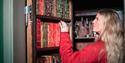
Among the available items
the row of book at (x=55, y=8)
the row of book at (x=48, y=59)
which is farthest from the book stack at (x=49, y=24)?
the row of book at (x=48, y=59)

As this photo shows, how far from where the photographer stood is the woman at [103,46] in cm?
175

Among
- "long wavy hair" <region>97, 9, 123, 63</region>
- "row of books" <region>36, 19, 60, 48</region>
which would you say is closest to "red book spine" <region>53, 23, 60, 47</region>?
"row of books" <region>36, 19, 60, 48</region>

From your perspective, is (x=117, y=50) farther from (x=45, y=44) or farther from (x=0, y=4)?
(x=0, y=4)

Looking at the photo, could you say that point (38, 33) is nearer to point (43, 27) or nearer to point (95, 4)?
point (43, 27)

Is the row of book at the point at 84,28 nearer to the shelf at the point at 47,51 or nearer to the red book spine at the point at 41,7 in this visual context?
the shelf at the point at 47,51

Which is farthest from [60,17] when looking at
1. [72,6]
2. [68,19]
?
[72,6]

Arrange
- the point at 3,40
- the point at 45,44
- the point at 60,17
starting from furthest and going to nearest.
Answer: the point at 60,17 < the point at 45,44 < the point at 3,40

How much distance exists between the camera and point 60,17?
2.32 meters

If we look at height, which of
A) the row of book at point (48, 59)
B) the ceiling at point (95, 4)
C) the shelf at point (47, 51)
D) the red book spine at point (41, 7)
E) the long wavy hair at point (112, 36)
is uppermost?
the ceiling at point (95, 4)

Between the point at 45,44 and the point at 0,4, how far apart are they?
0.57m

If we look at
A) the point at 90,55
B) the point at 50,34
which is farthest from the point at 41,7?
the point at 90,55

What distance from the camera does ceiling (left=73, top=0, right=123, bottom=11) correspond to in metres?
→ 2.62

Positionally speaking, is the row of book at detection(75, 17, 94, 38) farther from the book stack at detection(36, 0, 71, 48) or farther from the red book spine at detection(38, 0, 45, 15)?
the red book spine at detection(38, 0, 45, 15)

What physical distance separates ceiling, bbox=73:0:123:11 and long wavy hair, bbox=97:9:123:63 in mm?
752
